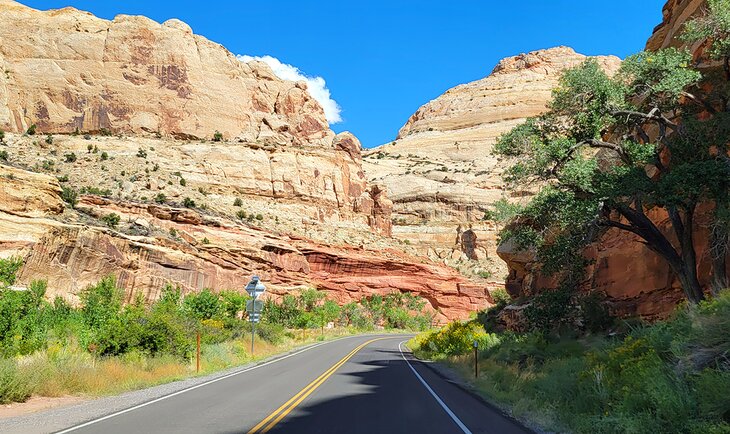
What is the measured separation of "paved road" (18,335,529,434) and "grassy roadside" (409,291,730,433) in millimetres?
1147

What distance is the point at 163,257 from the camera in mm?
53188

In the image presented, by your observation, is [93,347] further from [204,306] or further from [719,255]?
[204,306]

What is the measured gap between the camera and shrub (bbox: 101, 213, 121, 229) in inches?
2108

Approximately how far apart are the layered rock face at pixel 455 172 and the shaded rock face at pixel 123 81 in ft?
98.7

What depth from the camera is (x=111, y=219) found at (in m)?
54.5

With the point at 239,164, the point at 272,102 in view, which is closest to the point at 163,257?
the point at 239,164

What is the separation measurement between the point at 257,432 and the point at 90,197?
190 feet

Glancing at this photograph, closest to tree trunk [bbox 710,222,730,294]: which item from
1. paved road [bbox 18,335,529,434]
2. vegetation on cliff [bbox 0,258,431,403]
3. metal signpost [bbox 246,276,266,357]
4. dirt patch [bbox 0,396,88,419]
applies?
paved road [bbox 18,335,529,434]

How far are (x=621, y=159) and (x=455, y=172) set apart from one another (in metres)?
117

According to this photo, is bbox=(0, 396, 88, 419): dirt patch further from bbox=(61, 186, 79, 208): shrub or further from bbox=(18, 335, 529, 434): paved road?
bbox=(61, 186, 79, 208): shrub

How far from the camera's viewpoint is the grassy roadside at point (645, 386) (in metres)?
6.71

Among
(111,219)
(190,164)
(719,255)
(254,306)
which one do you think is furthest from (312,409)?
(190,164)

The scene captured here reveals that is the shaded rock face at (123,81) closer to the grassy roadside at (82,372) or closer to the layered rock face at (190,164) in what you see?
the layered rock face at (190,164)

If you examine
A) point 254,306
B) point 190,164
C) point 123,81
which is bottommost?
point 254,306
